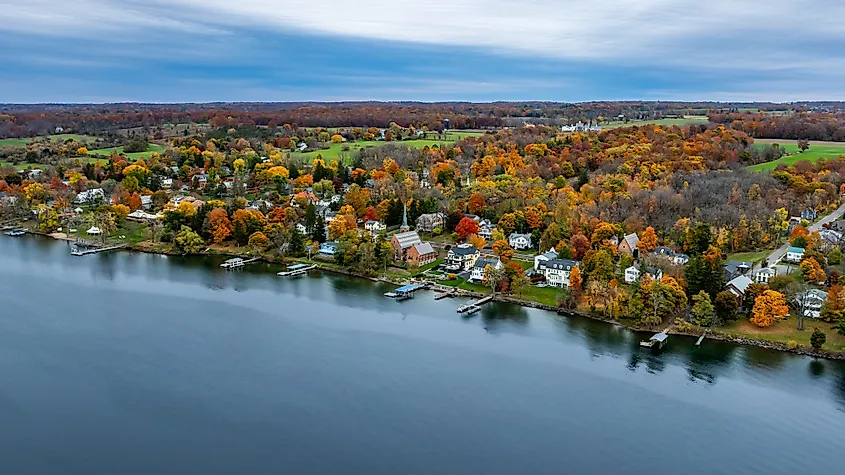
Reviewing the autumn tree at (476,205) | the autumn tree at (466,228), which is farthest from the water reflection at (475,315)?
the autumn tree at (476,205)

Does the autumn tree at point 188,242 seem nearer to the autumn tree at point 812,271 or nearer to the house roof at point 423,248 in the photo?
the house roof at point 423,248

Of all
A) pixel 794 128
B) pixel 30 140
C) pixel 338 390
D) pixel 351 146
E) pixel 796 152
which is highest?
pixel 794 128

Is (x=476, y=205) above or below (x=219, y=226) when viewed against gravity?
above

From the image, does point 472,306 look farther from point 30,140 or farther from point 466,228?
point 30,140

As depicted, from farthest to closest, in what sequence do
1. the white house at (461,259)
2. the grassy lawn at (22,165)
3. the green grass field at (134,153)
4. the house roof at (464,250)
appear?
the green grass field at (134,153) → the grassy lawn at (22,165) → the house roof at (464,250) → the white house at (461,259)

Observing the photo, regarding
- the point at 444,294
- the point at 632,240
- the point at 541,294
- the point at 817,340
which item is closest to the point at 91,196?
the point at 444,294

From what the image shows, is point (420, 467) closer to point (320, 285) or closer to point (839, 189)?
point (320, 285)

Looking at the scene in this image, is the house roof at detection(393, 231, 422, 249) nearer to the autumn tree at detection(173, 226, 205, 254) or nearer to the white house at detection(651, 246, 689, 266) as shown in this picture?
the autumn tree at detection(173, 226, 205, 254)

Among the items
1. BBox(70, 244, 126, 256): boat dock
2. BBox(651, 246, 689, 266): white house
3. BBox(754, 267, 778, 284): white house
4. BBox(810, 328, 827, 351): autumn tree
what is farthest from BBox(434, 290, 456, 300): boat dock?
BBox(70, 244, 126, 256): boat dock
